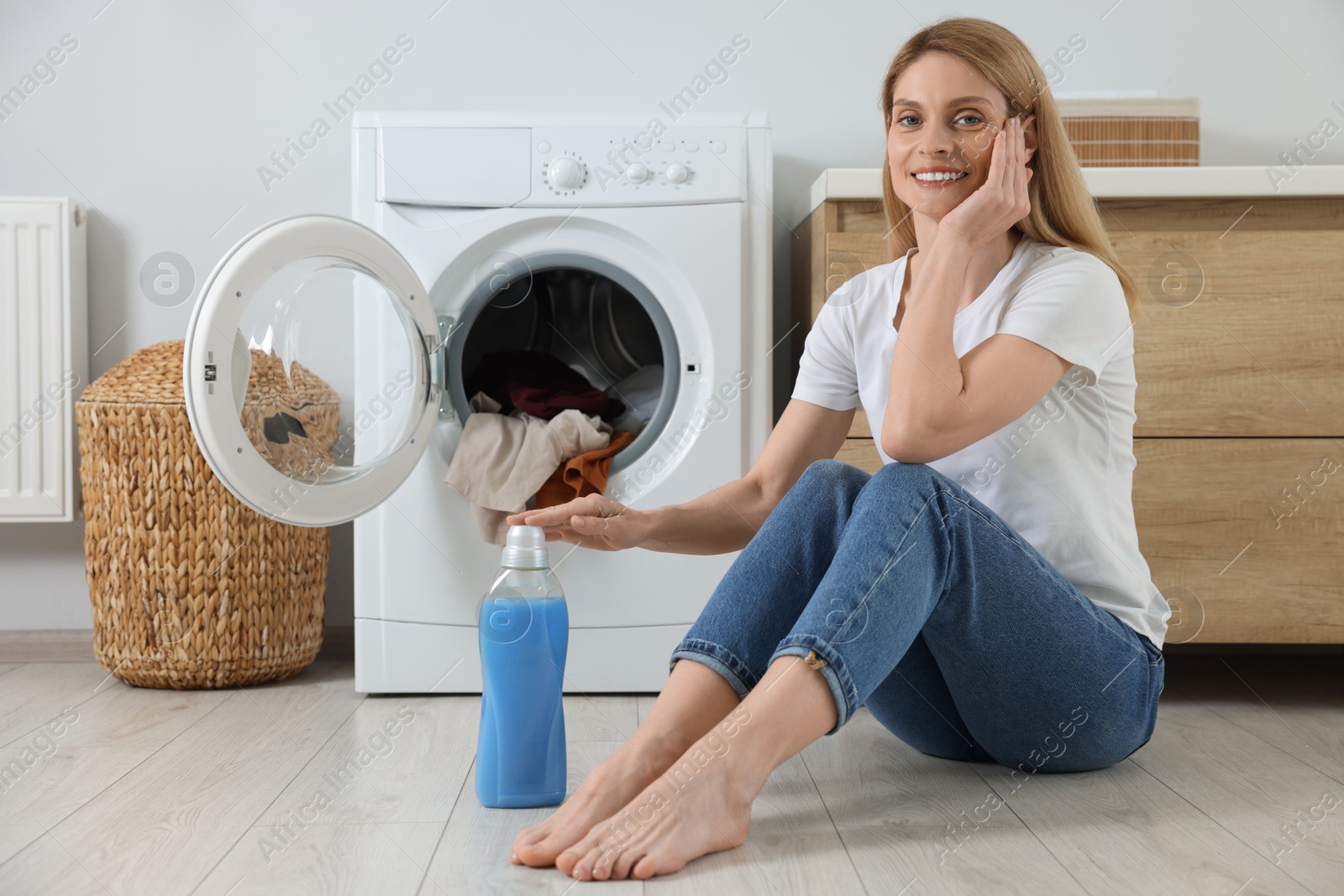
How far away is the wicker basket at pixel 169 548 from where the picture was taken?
162cm

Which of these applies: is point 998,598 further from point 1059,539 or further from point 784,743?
point 784,743

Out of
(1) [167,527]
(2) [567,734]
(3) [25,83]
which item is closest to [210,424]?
(1) [167,527]

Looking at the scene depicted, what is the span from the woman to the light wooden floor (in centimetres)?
6

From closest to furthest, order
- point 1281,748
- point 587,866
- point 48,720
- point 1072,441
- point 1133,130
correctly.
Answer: point 587,866
point 1072,441
point 1281,748
point 48,720
point 1133,130

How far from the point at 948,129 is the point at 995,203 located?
0.11 meters

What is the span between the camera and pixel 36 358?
186cm

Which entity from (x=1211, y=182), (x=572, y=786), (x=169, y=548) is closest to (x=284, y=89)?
(x=169, y=548)

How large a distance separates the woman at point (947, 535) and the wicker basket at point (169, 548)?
30.8 inches

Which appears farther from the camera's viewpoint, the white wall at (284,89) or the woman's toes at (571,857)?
the white wall at (284,89)

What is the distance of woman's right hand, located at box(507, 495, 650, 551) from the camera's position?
104cm

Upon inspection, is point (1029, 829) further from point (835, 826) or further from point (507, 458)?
point (507, 458)

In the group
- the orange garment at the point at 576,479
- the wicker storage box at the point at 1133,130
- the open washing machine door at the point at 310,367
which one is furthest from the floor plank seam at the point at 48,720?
the wicker storage box at the point at 1133,130

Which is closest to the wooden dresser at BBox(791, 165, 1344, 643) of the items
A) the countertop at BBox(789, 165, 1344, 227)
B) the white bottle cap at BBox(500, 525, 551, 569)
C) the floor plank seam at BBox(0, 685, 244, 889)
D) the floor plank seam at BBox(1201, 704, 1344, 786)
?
the countertop at BBox(789, 165, 1344, 227)

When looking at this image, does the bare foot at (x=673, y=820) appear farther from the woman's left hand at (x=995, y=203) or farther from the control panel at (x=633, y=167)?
the control panel at (x=633, y=167)
